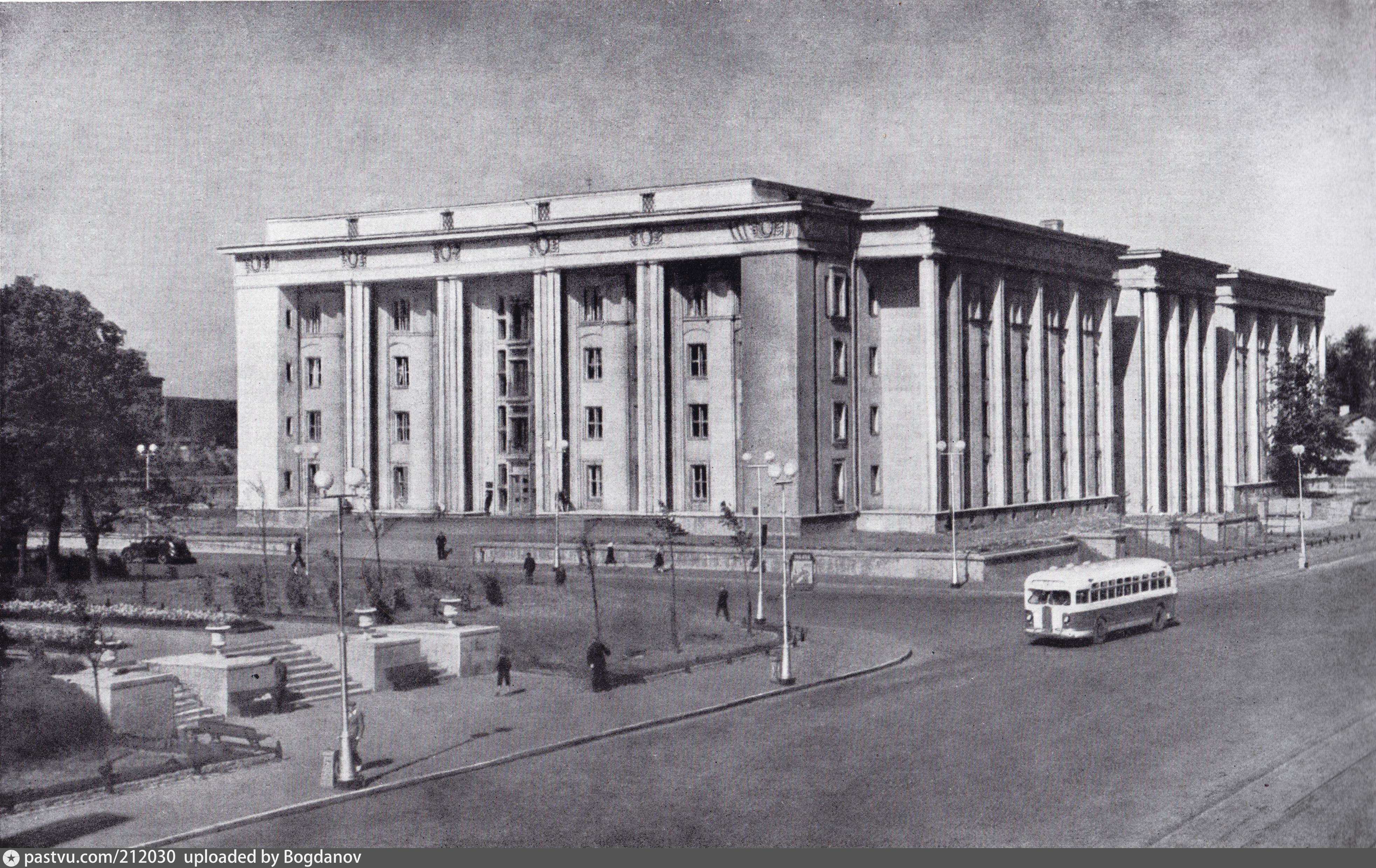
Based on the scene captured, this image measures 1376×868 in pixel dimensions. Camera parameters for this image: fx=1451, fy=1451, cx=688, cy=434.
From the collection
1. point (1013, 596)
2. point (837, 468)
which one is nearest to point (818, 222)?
point (837, 468)

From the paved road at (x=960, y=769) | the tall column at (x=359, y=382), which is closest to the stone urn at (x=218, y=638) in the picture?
the paved road at (x=960, y=769)

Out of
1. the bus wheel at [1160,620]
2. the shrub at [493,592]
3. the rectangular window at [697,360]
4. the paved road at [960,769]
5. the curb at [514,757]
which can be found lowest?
the curb at [514,757]

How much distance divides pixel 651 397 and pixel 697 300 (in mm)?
4796

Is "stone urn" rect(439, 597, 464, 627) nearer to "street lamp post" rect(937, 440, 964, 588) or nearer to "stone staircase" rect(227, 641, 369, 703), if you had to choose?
"stone staircase" rect(227, 641, 369, 703)

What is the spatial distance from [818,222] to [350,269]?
24530 millimetres

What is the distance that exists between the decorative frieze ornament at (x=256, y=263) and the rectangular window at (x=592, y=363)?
58.6 ft

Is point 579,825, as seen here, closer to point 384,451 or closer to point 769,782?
point 769,782

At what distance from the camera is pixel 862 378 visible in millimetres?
64312

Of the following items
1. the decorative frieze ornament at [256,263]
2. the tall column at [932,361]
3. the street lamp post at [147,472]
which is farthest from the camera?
the decorative frieze ornament at [256,263]

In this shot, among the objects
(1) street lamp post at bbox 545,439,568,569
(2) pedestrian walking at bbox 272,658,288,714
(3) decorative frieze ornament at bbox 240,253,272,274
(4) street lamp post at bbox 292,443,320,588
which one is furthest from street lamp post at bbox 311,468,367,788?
(3) decorative frieze ornament at bbox 240,253,272,274

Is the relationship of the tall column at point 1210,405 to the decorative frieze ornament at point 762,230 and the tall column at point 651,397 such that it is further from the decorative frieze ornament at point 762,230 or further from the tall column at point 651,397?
the tall column at point 651,397

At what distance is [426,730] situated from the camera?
26.0 metres

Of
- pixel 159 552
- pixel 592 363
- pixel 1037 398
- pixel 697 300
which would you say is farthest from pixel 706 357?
pixel 159 552

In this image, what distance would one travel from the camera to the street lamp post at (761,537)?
4016 cm
